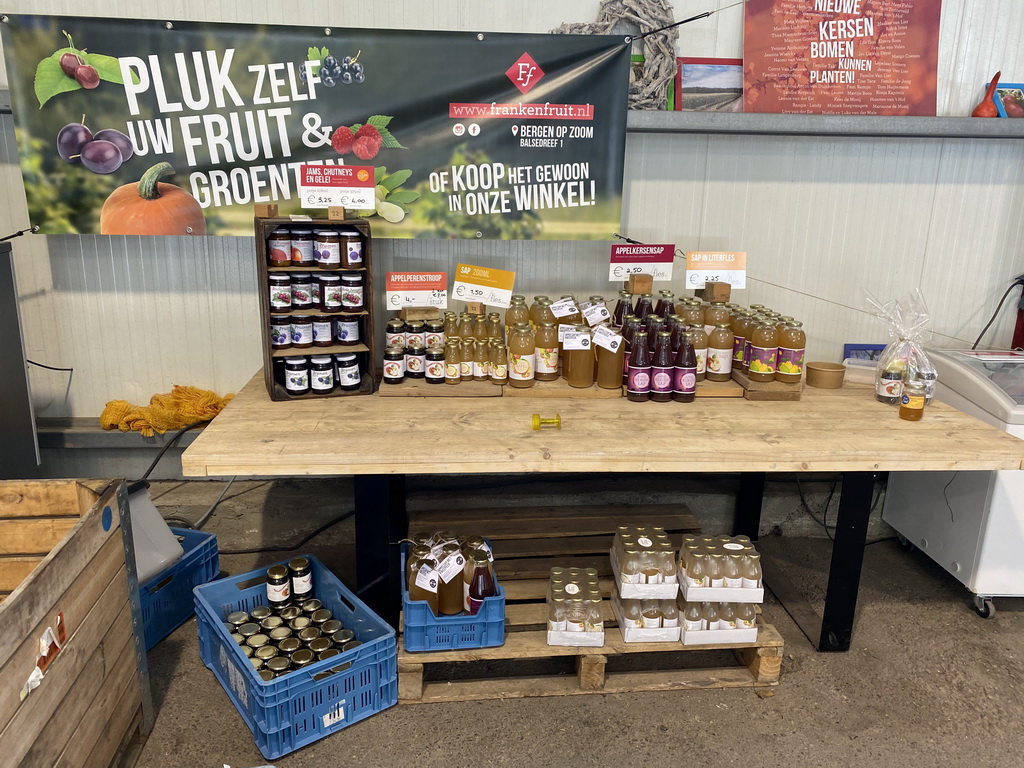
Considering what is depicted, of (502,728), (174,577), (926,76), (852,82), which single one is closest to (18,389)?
(174,577)

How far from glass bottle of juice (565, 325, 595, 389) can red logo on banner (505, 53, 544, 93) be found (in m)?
1.10

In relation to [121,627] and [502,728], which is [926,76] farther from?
[121,627]

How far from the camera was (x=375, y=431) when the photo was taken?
A: 2.58 m

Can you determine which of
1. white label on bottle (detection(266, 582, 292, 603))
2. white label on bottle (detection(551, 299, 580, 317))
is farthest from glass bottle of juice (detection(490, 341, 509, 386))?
white label on bottle (detection(266, 582, 292, 603))

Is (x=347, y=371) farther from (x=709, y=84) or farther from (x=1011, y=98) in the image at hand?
(x=1011, y=98)

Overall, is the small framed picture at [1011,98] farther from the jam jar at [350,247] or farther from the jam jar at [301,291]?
the jam jar at [301,291]

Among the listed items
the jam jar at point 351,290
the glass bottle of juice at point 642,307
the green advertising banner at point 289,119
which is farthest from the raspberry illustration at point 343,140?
the glass bottle of juice at point 642,307

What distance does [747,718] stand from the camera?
2621mm

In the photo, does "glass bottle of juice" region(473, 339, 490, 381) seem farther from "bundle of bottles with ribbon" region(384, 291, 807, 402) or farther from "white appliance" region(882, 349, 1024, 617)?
"white appliance" region(882, 349, 1024, 617)

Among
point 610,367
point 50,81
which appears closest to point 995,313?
point 610,367

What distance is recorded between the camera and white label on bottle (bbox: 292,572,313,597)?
2.88 meters

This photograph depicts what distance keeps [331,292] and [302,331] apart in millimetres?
180

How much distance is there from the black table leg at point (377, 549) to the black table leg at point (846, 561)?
1586 millimetres

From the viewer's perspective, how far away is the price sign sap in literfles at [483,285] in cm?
315
